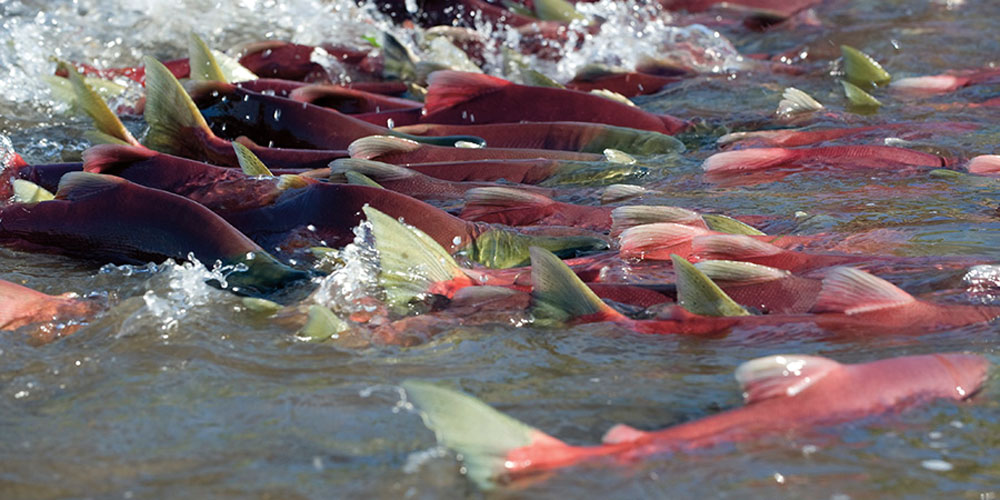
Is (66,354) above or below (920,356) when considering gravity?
below

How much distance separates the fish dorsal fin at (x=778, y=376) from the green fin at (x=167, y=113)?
8.68 ft

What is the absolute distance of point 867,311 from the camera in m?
2.76

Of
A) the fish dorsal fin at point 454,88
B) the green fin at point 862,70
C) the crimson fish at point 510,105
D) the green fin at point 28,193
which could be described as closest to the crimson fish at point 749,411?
the green fin at point 28,193

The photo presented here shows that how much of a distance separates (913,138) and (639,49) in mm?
2397

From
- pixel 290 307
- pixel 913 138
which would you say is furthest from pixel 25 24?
pixel 913 138

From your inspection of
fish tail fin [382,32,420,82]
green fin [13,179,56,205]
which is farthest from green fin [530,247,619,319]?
fish tail fin [382,32,420,82]

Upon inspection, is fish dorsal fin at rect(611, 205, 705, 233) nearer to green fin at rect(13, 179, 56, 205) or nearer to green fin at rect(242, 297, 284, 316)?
green fin at rect(242, 297, 284, 316)

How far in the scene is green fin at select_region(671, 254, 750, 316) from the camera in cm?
282

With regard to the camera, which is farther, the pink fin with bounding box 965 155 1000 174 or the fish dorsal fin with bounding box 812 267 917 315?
the pink fin with bounding box 965 155 1000 174

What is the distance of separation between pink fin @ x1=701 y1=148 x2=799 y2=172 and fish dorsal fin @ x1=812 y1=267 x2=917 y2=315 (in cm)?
158

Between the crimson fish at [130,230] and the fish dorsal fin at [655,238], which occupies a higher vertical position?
the fish dorsal fin at [655,238]

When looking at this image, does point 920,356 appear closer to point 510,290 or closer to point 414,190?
point 510,290

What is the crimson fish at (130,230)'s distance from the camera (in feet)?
10.6

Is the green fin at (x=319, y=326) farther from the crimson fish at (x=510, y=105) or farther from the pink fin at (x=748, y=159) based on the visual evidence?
the crimson fish at (x=510, y=105)
